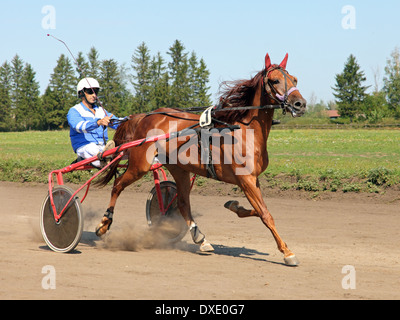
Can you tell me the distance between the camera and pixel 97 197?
1252 centimetres

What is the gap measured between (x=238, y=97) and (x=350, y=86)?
6431cm

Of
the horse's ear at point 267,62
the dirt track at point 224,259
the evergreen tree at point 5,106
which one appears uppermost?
the evergreen tree at point 5,106

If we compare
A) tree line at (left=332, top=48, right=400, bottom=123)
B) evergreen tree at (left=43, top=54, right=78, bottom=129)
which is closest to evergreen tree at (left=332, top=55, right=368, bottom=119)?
tree line at (left=332, top=48, right=400, bottom=123)

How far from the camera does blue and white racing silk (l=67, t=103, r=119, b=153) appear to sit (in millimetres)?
6953

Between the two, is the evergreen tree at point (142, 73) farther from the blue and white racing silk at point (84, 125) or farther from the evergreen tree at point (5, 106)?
the blue and white racing silk at point (84, 125)

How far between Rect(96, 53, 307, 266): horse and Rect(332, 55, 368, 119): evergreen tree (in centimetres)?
6266

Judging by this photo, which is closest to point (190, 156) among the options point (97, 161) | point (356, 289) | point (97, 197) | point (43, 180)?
point (97, 161)

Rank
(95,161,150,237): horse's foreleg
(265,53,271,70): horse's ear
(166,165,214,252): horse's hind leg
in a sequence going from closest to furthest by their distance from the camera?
(265,53,271,70): horse's ear < (95,161,150,237): horse's foreleg < (166,165,214,252): horse's hind leg

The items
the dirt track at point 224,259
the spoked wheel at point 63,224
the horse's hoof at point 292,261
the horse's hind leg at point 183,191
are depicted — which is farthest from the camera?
the horse's hind leg at point 183,191

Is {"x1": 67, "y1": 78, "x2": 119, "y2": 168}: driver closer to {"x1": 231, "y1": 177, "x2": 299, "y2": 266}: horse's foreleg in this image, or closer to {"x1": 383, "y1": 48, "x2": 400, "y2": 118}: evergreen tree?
{"x1": 231, "y1": 177, "x2": 299, "y2": 266}: horse's foreleg

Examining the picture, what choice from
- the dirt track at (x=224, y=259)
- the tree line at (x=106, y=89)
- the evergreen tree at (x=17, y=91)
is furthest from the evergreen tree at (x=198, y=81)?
the dirt track at (x=224, y=259)

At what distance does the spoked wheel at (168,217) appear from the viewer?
7.50m
